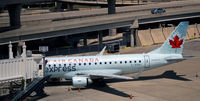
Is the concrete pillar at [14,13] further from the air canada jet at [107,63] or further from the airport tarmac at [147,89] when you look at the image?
the air canada jet at [107,63]

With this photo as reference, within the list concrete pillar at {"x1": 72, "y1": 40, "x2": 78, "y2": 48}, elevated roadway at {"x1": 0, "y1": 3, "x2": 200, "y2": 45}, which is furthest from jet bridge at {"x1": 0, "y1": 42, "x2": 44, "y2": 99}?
concrete pillar at {"x1": 72, "y1": 40, "x2": 78, "y2": 48}

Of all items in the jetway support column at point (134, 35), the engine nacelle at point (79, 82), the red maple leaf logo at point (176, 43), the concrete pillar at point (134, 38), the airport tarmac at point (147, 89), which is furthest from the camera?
the concrete pillar at point (134, 38)

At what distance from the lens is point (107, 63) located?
41.8 m

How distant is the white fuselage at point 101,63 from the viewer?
134 feet

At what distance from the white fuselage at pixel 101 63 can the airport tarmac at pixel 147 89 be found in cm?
214

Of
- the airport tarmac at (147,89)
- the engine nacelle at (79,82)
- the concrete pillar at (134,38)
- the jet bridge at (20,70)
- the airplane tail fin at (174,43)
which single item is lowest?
the airport tarmac at (147,89)

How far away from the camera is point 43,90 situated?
40.7 meters

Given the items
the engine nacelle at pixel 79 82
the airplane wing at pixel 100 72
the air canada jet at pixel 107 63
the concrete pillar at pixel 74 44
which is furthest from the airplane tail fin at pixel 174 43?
the concrete pillar at pixel 74 44

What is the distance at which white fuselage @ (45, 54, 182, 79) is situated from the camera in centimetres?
4094

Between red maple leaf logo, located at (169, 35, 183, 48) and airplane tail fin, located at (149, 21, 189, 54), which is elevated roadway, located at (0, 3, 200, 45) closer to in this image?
airplane tail fin, located at (149, 21, 189, 54)

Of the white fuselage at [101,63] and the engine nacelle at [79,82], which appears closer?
the engine nacelle at [79,82]

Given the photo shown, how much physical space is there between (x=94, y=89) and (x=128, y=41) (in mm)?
39069

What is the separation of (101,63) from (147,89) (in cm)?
662

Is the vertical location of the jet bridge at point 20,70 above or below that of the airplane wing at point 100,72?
above
